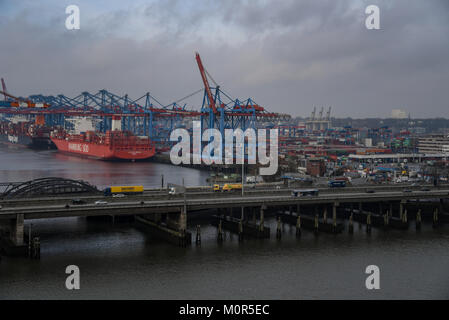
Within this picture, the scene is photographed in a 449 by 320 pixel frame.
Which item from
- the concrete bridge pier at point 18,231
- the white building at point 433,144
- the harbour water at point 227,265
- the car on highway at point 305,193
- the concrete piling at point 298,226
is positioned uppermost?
the white building at point 433,144

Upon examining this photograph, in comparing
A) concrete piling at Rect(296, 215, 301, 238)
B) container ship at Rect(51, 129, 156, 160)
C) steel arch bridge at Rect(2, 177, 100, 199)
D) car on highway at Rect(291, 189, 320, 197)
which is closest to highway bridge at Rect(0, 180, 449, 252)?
car on highway at Rect(291, 189, 320, 197)

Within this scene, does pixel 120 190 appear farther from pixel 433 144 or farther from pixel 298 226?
pixel 433 144

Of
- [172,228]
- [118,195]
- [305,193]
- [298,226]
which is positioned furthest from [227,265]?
[305,193]

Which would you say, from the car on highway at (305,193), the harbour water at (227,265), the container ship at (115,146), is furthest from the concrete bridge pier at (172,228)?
the container ship at (115,146)

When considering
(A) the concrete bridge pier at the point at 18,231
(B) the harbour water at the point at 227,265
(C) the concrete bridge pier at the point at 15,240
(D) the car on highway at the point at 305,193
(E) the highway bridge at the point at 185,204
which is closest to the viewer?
(B) the harbour water at the point at 227,265

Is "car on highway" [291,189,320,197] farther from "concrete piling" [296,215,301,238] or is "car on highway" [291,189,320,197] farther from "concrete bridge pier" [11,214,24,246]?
"concrete bridge pier" [11,214,24,246]

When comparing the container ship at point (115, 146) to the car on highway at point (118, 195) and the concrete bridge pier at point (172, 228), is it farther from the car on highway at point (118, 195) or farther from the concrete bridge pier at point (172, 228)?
the concrete bridge pier at point (172, 228)

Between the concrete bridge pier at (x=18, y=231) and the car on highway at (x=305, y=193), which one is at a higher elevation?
the car on highway at (x=305, y=193)
